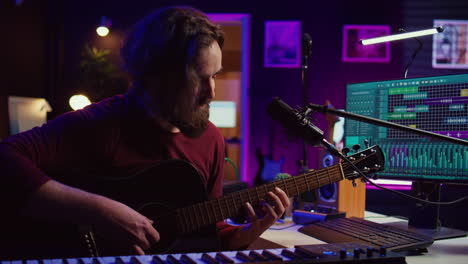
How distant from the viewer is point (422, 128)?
1.58 m

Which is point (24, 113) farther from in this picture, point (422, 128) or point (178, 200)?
point (422, 128)

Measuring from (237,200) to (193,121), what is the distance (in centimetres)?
33

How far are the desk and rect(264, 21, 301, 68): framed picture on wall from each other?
3667 mm

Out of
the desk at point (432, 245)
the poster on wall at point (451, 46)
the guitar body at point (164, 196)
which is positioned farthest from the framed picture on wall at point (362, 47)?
the guitar body at point (164, 196)

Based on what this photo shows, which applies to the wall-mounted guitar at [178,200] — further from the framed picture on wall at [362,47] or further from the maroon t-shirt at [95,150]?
the framed picture on wall at [362,47]

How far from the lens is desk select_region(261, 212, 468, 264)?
47.0 inches

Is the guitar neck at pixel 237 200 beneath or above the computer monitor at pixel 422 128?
beneath

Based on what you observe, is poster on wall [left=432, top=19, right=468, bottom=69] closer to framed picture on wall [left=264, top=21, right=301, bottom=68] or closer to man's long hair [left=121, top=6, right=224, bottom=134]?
framed picture on wall [left=264, top=21, right=301, bottom=68]

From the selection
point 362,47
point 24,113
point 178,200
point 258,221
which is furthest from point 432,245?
point 362,47

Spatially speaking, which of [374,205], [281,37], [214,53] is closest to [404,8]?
[281,37]

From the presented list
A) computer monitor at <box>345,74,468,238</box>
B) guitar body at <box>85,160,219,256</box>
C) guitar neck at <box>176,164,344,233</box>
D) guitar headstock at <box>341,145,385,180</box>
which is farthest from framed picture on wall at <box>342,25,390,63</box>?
guitar body at <box>85,160,219,256</box>

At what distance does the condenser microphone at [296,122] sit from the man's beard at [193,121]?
0.38 metres

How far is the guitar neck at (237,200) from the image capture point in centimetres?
126

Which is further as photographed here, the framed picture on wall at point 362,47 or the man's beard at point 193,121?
the framed picture on wall at point 362,47
